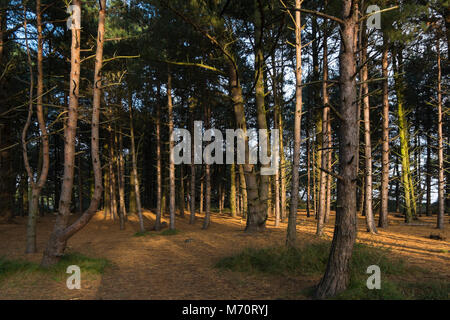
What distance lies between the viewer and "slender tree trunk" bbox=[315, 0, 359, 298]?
4.76m

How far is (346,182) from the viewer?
188 inches

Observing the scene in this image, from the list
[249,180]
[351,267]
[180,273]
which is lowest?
[180,273]

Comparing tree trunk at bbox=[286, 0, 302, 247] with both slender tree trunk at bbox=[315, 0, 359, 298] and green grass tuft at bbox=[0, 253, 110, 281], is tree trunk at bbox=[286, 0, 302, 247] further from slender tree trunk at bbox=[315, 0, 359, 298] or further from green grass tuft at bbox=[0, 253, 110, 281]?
green grass tuft at bbox=[0, 253, 110, 281]

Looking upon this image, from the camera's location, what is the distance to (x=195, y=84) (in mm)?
16219

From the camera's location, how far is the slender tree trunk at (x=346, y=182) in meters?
4.76

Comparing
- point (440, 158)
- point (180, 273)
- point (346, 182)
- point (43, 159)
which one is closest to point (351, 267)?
point (346, 182)

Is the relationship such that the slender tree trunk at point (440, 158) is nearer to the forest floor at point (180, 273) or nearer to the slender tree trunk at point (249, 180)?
the forest floor at point (180, 273)

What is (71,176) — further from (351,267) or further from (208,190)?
(208,190)

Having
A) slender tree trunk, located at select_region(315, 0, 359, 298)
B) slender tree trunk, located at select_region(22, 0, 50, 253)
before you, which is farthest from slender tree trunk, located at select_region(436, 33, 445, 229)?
slender tree trunk, located at select_region(22, 0, 50, 253)

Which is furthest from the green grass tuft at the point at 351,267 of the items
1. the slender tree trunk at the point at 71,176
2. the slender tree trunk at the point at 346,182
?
the slender tree trunk at the point at 71,176

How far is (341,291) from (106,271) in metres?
5.68
